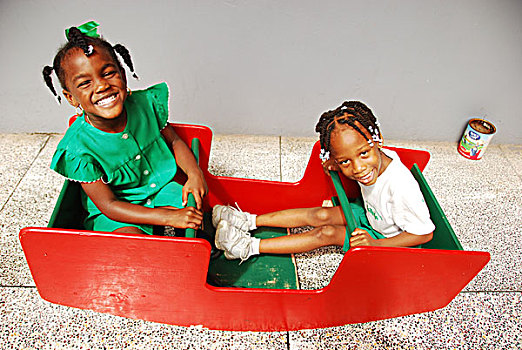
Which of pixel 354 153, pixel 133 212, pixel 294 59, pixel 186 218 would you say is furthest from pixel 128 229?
pixel 294 59

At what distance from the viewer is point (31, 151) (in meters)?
1.98

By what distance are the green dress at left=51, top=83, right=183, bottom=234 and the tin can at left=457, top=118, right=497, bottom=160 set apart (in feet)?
4.78

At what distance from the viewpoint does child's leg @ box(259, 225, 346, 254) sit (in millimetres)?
1483

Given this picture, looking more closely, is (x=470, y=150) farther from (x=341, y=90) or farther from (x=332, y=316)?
(x=332, y=316)

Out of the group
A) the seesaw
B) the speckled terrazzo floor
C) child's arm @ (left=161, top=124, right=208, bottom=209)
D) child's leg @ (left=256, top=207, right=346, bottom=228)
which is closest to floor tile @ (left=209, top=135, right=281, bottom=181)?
the speckled terrazzo floor

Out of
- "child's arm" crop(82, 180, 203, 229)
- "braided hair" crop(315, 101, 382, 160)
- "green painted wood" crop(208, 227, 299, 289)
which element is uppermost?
"braided hair" crop(315, 101, 382, 160)

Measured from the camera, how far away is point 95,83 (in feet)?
3.69

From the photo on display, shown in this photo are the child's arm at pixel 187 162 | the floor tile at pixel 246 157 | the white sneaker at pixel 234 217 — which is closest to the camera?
the child's arm at pixel 187 162

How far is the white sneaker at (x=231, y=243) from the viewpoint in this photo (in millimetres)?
1490

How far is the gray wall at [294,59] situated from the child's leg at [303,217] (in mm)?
661

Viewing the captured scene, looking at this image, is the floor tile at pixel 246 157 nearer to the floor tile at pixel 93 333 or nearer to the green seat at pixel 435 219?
the green seat at pixel 435 219

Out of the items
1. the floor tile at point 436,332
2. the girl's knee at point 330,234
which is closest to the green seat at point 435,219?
the girl's knee at point 330,234

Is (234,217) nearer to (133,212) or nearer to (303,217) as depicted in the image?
(303,217)

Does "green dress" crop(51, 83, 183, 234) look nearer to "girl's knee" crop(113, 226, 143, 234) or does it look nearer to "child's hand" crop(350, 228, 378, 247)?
"girl's knee" crop(113, 226, 143, 234)
